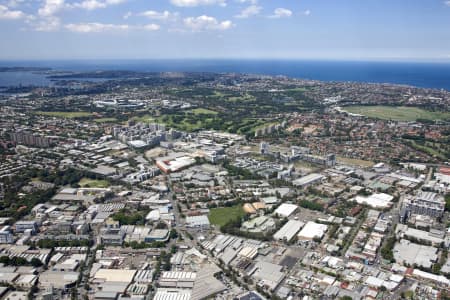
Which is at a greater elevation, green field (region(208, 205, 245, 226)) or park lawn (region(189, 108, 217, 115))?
park lawn (region(189, 108, 217, 115))

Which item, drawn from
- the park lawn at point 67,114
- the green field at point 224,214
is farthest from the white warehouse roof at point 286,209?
the park lawn at point 67,114

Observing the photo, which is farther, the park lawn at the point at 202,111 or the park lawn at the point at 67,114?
the park lawn at the point at 202,111

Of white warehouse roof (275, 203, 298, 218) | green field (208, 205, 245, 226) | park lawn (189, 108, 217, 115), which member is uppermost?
park lawn (189, 108, 217, 115)

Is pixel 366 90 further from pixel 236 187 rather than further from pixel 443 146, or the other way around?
pixel 236 187

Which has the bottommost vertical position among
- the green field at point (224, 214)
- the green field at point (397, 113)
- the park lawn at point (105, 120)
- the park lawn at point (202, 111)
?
the green field at point (224, 214)

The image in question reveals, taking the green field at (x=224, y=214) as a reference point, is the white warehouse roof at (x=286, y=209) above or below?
above

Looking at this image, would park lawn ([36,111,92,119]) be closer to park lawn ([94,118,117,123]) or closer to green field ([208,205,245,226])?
park lawn ([94,118,117,123])

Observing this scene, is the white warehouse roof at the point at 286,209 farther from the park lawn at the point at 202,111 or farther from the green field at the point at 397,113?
the green field at the point at 397,113

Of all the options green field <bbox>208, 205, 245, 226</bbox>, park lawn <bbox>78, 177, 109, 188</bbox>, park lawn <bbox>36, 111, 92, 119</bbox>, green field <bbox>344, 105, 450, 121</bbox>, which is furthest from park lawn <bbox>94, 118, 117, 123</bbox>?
green field <bbox>344, 105, 450, 121</bbox>
